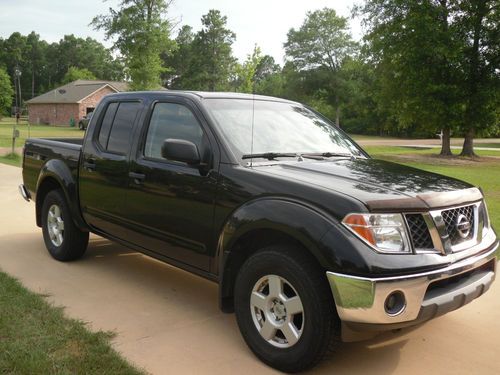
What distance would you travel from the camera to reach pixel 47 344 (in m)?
3.58

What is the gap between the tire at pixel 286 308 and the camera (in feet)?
10.1

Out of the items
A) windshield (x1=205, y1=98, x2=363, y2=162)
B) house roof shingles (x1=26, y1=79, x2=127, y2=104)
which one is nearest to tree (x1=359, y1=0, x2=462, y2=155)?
windshield (x1=205, y1=98, x2=363, y2=162)

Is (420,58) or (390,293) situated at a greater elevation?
(420,58)

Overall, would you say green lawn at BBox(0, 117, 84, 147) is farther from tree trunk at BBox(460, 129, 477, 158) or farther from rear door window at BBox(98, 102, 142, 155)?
tree trunk at BBox(460, 129, 477, 158)

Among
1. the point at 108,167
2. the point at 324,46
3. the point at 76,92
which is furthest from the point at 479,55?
the point at 76,92

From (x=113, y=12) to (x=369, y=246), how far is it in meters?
44.9

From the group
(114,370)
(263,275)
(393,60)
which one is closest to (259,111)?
(263,275)

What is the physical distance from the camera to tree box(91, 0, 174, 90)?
131 feet

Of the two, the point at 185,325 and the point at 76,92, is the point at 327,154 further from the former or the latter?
the point at 76,92

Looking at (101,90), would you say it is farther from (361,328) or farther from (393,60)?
(361,328)

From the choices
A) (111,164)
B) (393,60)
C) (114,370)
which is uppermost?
(393,60)

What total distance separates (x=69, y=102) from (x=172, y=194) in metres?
60.1

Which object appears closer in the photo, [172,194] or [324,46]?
[172,194]

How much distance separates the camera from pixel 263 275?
11.0 ft
